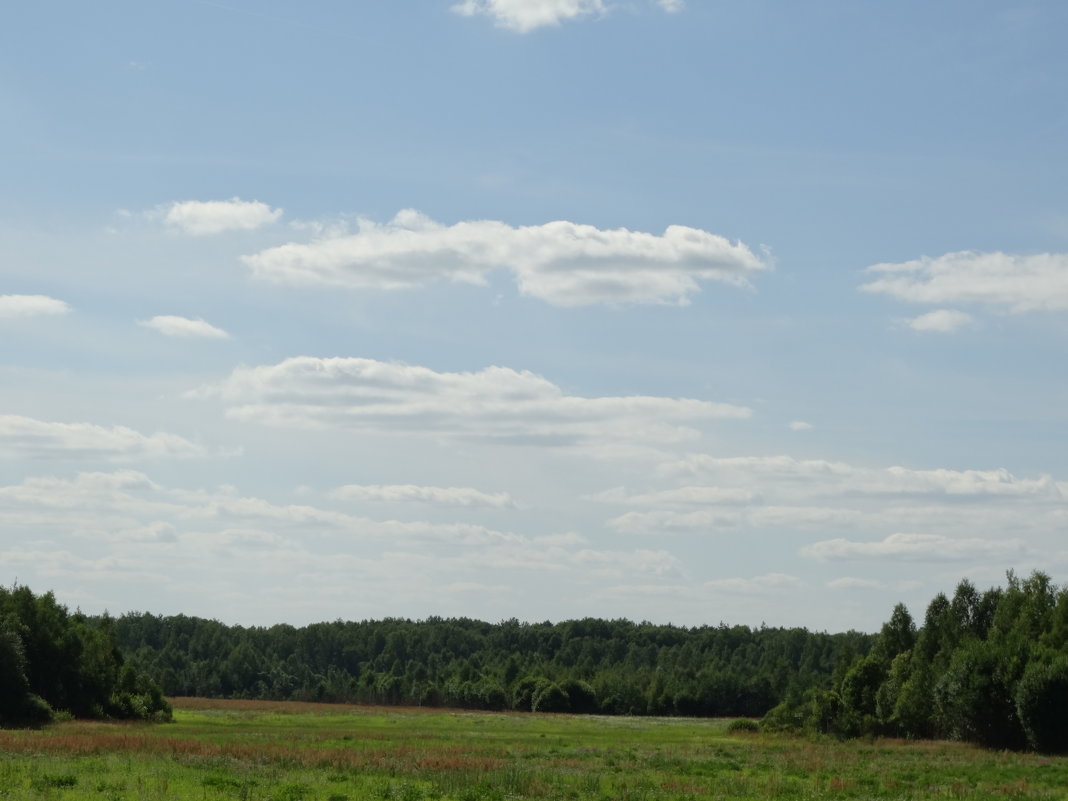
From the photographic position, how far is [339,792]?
33656 mm

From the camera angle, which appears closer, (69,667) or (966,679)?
(966,679)

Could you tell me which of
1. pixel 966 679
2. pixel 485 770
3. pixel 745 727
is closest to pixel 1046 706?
pixel 966 679

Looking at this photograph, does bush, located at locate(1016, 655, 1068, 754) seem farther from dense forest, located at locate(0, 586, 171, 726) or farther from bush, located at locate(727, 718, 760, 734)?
dense forest, located at locate(0, 586, 171, 726)

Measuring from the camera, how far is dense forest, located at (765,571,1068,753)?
59344 millimetres

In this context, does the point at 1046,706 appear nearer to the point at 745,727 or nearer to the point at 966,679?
the point at 966,679

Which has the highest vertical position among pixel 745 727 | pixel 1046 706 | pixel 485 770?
pixel 1046 706

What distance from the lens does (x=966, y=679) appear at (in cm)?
6456

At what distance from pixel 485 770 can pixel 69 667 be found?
5331 centimetres

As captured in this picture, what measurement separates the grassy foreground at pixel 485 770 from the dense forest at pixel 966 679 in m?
3.07

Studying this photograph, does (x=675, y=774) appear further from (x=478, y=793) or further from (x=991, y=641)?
(x=991, y=641)

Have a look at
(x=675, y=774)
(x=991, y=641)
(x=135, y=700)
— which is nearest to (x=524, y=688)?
(x=135, y=700)

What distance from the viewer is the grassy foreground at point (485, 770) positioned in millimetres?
34156

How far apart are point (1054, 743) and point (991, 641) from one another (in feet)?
37.5

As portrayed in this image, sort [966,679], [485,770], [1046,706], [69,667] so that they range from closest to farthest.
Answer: [485,770] < [1046,706] < [966,679] < [69,667]
